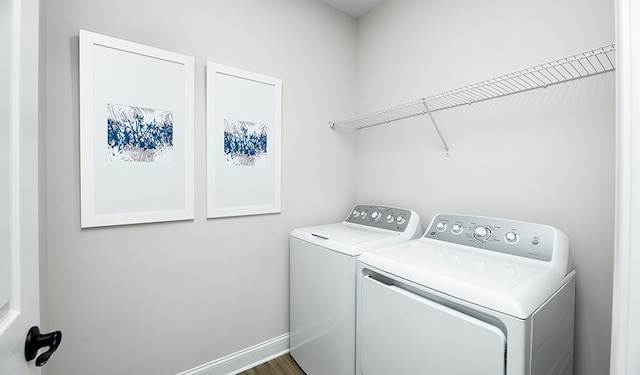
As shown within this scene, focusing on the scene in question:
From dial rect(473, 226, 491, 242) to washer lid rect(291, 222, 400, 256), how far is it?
0.39 metres

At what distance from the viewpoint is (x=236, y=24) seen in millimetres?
1640

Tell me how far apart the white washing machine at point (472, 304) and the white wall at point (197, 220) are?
0.83m

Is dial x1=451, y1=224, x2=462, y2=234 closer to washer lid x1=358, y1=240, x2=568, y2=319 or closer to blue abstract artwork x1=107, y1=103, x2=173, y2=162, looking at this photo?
washer lid x1=358, y1=240, x2=568, y2=319

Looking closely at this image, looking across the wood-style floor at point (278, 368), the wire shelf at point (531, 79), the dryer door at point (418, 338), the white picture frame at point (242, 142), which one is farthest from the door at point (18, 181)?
the wire shelf at point (531, 79)

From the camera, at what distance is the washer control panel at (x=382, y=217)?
166 centimetres

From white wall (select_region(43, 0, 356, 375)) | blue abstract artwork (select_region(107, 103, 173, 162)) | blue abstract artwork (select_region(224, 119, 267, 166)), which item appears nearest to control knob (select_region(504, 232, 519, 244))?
white wall (select_region(43, 0, 356, 375))

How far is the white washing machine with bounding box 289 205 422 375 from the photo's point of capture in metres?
1.35

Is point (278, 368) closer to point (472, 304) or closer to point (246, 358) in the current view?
point (246, 358)

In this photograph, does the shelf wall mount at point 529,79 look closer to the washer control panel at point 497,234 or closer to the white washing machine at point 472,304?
the washer control panel at point 497,234

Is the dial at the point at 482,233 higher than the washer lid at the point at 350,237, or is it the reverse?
the dial at the point at 482,233

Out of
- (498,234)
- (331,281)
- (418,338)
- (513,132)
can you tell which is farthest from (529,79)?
(331,281)

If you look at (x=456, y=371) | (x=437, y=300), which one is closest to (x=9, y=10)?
(x=437, y=300)

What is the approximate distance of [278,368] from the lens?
174 cm

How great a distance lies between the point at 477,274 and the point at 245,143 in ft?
4.68
